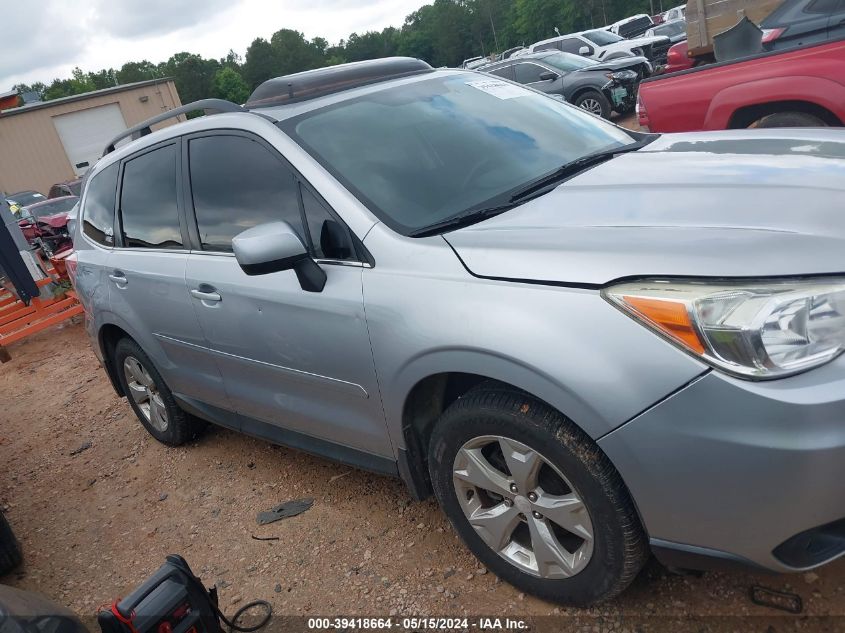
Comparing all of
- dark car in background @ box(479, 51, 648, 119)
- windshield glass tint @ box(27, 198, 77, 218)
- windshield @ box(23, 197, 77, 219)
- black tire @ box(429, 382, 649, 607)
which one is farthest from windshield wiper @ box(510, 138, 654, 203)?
windshield glass tint @ box(27, 198, 77, 218)

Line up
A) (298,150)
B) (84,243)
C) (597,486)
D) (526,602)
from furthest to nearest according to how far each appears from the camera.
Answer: (84,243) → (298,150) → (526,602) → (597,486)

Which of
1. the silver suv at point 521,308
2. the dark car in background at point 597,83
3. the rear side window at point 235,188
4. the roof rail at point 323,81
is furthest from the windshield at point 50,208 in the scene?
the roof rail at point 323,81

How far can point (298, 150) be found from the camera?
264cm

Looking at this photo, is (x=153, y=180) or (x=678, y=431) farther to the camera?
(x=153, y=180)

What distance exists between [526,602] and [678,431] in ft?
3.40

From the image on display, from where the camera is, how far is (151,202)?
11.7 ft

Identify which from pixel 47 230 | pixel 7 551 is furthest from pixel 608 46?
pixel 7 551

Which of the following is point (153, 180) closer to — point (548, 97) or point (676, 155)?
point (548, 97)

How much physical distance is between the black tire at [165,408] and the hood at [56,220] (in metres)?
10.5

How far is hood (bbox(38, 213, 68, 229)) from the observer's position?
526 inches

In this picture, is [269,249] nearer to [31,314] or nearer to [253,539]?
[253,539]

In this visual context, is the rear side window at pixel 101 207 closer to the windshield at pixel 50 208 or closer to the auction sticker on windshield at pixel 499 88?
the auction sticker on windshield at pixel 499 88

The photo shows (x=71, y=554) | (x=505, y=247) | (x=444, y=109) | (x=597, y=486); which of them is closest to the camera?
(x=597, y=486)

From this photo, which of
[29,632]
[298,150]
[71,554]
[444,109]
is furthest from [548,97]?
[71,554]
